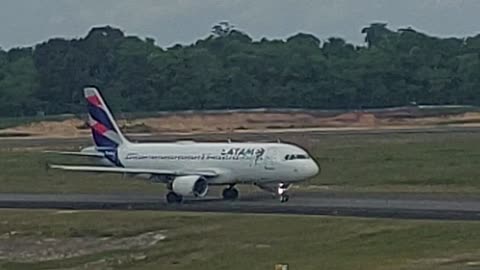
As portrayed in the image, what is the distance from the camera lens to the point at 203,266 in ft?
134

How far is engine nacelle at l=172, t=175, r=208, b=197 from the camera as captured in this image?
59812 mm

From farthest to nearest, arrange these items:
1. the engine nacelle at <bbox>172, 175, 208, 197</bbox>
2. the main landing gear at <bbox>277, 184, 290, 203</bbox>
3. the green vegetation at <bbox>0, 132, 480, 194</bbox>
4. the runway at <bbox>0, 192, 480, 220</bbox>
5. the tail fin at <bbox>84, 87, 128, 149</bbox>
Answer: the green vegetation at <bbox>0, 132, 480, 194</bbox>
the tail fin at <bbox>84, 87, 128, 149</bbox>
the engine nacelle at <bbox>172, 175, 208, 197</bbox>
the main landing gear at <bbox>277, 184, 290, 203</bbox>
the runway at <bbox>0, 192, 480, 220</bbox>

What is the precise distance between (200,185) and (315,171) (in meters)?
5.08

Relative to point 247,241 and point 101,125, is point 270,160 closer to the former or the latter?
point 101,125

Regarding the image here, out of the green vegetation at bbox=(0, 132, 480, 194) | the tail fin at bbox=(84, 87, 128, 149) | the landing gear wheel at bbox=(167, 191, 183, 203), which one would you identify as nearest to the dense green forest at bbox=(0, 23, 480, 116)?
the green vegetation at bbox=(0, 132, 480, 194)

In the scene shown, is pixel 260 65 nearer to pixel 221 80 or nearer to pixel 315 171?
pixel 221 80

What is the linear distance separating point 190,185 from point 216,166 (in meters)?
1.99

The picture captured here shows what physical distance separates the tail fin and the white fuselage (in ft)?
11.0

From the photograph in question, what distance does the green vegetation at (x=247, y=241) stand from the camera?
129 feet

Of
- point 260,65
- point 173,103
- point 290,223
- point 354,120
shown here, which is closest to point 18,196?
point 290,223

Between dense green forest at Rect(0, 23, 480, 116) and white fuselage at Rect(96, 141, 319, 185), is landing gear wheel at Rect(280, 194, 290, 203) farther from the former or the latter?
dense green forest at Rect(0, 23, 480, 116)

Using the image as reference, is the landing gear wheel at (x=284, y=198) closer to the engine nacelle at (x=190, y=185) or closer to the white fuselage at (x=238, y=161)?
the white fuselage at (x=238, y=161)

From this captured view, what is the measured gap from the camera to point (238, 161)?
199 ft

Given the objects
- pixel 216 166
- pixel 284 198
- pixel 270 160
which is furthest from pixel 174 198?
pixel 284 198
